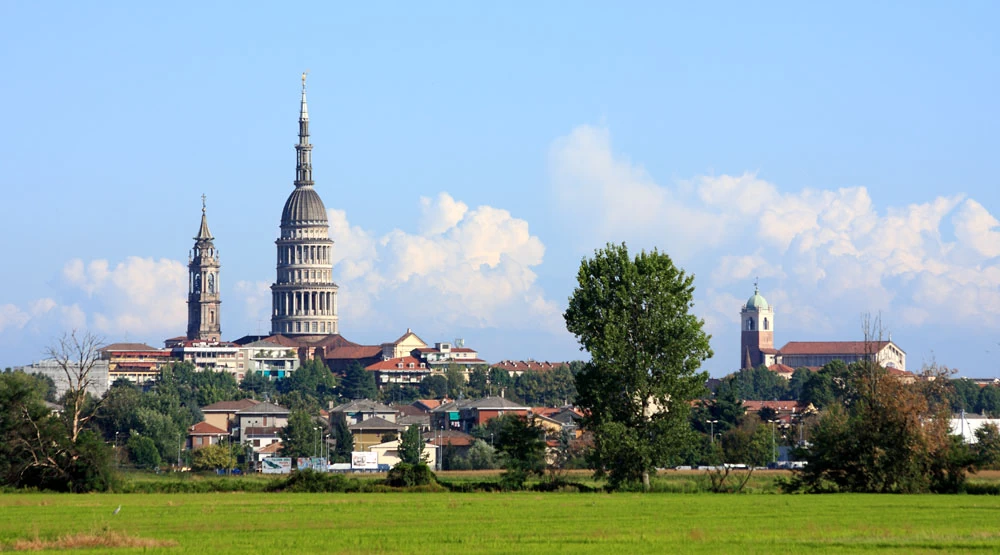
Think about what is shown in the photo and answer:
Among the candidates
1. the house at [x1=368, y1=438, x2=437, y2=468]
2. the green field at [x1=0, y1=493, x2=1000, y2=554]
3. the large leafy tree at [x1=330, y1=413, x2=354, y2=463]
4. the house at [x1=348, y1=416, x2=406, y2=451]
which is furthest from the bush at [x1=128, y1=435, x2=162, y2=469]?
the green field at [x1=0, y1=493, x2=1000, y2=554]

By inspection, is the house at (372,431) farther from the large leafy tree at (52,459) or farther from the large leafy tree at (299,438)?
the large leafy tree at (52,459)

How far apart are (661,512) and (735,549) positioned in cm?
1399

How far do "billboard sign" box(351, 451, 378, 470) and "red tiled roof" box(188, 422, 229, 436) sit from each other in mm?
31535

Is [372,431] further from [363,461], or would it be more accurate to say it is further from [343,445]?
[363,461]

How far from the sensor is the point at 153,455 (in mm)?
140125

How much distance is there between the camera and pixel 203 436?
17312 cm

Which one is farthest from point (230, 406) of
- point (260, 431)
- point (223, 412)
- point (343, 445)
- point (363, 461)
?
point (363, 461)

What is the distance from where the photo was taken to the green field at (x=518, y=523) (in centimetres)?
3944

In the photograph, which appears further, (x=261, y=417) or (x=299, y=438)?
(x=261, y=417)

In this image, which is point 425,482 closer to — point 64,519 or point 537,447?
point 537,447

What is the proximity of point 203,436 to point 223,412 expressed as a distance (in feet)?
62.5

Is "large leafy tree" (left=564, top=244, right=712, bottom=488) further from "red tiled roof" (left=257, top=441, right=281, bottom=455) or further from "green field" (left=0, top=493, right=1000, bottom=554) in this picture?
"red tiled roof" (left=257, top=441, right=281, bottom=455)

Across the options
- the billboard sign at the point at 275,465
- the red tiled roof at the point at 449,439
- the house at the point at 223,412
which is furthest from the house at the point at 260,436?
the billboard sign at the point at 275,465

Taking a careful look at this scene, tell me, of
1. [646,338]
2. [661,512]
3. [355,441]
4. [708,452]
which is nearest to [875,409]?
[646,338]
